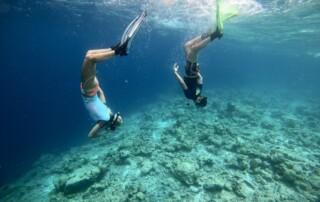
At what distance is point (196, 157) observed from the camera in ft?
38.4

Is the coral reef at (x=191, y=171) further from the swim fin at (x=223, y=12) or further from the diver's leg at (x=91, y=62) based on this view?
the swim fin at (x=223, y=12)

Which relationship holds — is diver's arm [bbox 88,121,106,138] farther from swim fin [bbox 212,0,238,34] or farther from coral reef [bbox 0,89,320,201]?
coral reef [bbox 0,89,320,201]

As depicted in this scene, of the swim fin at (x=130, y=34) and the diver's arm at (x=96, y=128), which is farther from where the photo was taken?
the diver's arm at (x=96, y=128)

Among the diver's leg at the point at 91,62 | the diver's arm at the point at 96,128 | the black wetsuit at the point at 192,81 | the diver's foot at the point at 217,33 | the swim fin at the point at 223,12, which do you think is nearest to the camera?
the diver's leg at the point at 91,62

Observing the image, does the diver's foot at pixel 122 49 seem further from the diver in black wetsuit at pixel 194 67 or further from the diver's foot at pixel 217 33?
the diver's foot at pixel 217 33

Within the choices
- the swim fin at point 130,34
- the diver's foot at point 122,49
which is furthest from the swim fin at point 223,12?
the diver's foot at point 122,49

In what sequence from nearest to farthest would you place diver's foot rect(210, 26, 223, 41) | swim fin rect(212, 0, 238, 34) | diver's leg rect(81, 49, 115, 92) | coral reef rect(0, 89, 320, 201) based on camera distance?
diver's leg rect(81, 49, 115, 92)
diver's foot rect(210, 26, 223, 41)
swim fin rect(212, 0, 238, 34)
coral reef rect(0, 89, 320, 201)

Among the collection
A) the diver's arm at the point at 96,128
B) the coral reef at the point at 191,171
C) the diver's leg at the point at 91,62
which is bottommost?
the coral reef at the point at 191,171

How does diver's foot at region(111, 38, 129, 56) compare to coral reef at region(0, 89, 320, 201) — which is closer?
diver's foot at region(111, 38, 129, 56)

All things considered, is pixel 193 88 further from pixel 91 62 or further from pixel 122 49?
pixel 91 62

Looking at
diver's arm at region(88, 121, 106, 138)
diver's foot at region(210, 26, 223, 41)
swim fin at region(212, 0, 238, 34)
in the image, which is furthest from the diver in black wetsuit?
diver's arm at region(88, 121, 106, 138)

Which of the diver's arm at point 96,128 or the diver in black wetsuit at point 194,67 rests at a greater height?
the diver in black wetsuit at point 194,67

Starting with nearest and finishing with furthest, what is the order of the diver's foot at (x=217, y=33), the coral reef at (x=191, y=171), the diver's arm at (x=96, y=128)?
the diver's arm at (x=96, y=128) → the diver's foot at (x=217, y=33) → the coral reef at (x=191, y=171)

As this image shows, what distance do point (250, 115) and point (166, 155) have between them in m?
10.1
